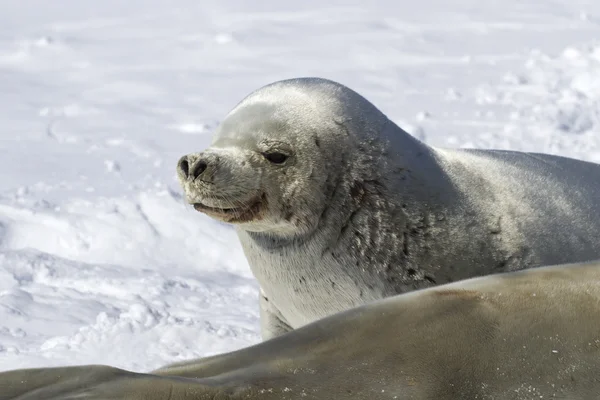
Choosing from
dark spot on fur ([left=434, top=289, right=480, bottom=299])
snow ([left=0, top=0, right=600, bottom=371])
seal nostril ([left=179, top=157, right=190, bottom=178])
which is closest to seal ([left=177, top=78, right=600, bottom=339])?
seal nostril ([left=179, top=157, right=190, bottom=178])

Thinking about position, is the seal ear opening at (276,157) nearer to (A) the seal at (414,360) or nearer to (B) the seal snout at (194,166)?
(B) the seal snout at (194,166)

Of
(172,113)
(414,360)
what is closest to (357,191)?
(414,360)

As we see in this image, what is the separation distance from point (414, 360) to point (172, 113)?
23.5ft

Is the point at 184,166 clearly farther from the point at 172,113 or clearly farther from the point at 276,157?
the point at 172,113

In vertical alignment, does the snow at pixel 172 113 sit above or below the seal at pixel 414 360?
below

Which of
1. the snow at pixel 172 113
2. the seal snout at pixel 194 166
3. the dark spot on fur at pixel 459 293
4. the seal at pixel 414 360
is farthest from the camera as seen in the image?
the snow at pixel 172 113

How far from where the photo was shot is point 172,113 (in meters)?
8.41

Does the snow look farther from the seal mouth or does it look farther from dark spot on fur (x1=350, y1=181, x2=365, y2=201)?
dark spot on fur (x1=350, y1=181, x2=365, y2=201)

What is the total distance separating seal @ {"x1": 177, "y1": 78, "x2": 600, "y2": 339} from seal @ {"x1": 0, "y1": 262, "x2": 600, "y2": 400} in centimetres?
128

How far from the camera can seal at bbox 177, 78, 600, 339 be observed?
2.89 metres

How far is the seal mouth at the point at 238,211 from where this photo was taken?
9.51 ft

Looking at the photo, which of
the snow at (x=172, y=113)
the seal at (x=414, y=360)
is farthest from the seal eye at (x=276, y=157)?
the seal at (x=414, y=360)

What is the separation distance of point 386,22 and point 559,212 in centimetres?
897

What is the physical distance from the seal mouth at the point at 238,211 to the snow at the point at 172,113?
1072 mm
